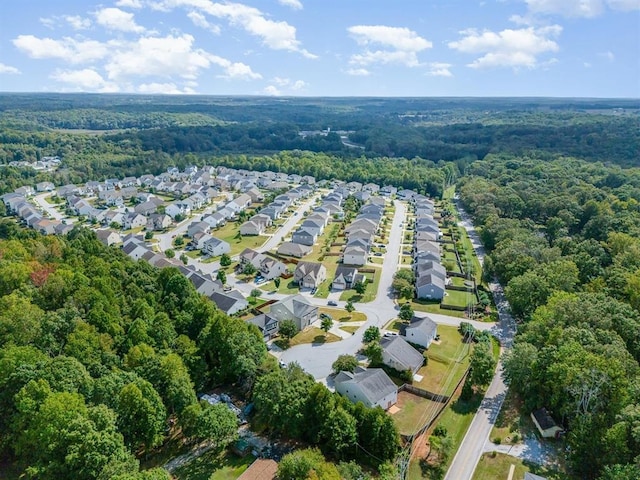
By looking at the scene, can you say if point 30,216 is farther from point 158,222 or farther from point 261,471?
point 261,471

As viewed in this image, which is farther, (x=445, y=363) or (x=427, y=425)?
(x=445, y=363)

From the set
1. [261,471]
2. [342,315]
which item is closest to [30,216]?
[342,315]

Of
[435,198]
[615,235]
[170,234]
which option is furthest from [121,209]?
[615,235]

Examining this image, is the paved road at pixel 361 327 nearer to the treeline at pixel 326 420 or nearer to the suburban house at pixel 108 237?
the treeline at pixel 326 420

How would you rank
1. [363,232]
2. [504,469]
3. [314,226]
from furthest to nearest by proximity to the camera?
[314,226]
[363,232]
[504,469]

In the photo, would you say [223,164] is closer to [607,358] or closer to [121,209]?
[121,209]

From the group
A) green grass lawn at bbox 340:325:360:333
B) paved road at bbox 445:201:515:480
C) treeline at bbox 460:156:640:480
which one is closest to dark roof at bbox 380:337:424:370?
green grass lawn at bbox 340:325:360:333
